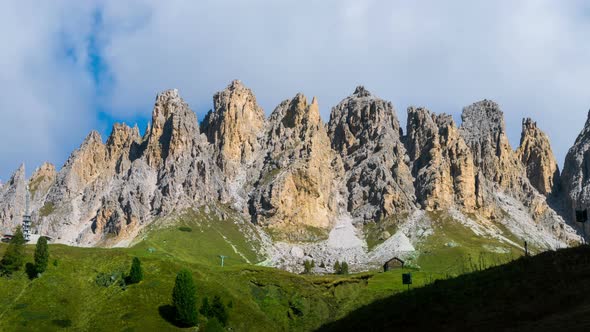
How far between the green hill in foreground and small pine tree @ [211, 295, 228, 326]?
55.0m

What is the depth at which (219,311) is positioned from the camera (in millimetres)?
115375

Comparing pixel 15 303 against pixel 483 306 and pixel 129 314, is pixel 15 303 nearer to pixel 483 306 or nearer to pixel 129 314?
pixel 129 314

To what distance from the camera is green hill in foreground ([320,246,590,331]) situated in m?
44.6


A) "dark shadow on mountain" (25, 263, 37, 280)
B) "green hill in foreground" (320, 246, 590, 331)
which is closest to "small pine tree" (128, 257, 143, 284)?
"dark shadow on mountain" (25, 263, 37, 280)

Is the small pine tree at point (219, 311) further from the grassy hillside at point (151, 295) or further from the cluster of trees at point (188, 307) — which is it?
the grassy hillside at point (151, 295)

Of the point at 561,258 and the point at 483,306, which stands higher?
the point at 561,258

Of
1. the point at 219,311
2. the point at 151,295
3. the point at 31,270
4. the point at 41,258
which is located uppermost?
the point at 41,258

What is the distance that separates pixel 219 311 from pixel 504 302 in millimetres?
73853

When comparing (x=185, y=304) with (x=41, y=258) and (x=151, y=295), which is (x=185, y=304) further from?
(x=41, y=258)

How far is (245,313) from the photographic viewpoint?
12469cm

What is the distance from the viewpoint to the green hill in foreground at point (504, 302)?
44.6 metres

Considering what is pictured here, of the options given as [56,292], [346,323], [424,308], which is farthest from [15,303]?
[424,308]

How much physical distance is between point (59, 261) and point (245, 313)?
4552 centimetres

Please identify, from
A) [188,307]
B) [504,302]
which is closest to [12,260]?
[188,307]
